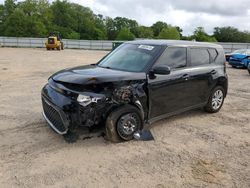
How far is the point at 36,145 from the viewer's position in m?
4.70

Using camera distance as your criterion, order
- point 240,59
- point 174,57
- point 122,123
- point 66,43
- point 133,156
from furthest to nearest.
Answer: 1. point 66,43
2. point 240,59
3. point 174,57
4. point 122,123
5. point 133,156

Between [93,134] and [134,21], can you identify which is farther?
[134,21]

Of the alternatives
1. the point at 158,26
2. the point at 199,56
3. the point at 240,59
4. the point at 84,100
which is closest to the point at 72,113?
the point at 84,100

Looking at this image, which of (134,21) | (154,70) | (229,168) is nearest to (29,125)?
(154,70)

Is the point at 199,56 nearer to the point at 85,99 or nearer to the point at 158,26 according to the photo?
the point at 85,99

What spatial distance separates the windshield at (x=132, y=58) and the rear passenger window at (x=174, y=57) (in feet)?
0.61

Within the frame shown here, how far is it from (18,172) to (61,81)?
5.24ft

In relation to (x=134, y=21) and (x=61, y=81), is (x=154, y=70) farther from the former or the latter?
(x=134, y=21)

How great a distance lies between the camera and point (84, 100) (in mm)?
4516

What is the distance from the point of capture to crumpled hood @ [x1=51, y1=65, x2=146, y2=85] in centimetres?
463

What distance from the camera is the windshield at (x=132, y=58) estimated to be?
5355 mm

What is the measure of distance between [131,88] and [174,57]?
1.33m

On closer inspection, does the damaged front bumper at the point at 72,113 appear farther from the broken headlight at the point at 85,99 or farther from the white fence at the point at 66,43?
the white fence at the point at 66,43

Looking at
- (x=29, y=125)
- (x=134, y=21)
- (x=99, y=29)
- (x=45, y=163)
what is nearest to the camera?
(x=45, y=163)
